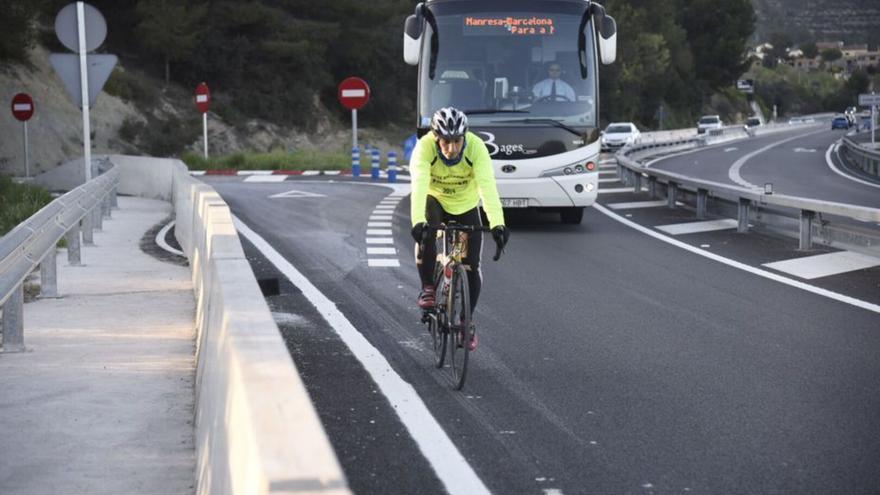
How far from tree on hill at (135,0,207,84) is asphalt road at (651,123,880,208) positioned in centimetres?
2009

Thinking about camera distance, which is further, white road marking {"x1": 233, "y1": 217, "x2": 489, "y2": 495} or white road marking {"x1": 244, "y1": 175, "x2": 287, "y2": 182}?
white road marking {"x1": 244, "y1": 175, "x2": 287, "y2": 182}

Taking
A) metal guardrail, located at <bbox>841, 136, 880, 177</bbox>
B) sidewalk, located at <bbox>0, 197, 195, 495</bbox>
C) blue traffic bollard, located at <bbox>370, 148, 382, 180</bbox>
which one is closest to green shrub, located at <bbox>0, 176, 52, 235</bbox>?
sidewalk, located at <bbox>0, 197, 195, 495</bbox>

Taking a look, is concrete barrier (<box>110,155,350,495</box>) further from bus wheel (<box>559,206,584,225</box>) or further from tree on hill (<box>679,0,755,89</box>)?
tree on hill (<box>679,0,755,89</box>)

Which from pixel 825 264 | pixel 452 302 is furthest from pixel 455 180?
pixel 825 264

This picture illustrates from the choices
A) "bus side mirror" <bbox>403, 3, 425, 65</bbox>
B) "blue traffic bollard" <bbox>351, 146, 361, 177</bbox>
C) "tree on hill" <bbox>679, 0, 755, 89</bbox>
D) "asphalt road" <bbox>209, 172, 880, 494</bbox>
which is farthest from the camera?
"tree on hill" <bbox>679, 0, 755, 89</bbox>

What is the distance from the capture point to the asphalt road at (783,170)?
106 ft

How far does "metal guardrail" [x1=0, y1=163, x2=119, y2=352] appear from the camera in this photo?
906cm

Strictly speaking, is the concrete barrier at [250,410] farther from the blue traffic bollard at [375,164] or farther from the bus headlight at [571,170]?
the blue traffic bollard at [375,164]

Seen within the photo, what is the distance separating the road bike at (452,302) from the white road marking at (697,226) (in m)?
11.0

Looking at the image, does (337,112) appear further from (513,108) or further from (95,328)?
(95,328)

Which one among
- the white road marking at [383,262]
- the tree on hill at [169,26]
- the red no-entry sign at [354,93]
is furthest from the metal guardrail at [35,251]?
the tree on hill at [169,26]

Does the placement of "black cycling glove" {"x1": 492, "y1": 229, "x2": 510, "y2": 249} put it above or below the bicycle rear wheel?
above

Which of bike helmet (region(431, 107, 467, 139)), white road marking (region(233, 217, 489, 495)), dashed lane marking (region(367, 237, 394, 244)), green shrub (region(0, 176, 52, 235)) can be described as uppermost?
bike helmet (region(431, 107, 467, 139))

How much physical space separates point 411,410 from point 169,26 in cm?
5171
